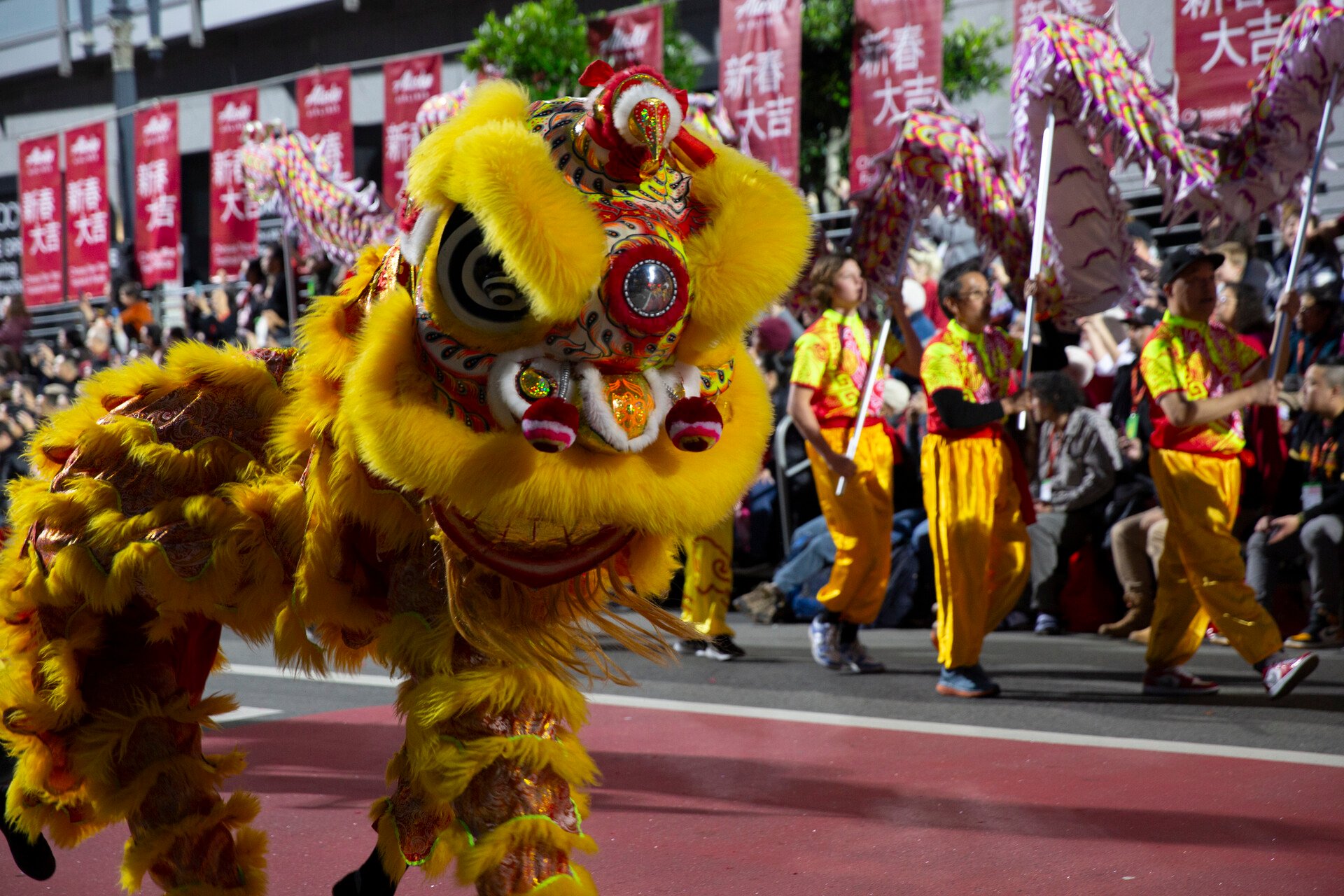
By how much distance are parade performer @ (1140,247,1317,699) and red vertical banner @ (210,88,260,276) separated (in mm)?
10504

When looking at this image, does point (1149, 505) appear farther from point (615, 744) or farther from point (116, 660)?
point (116, 660)

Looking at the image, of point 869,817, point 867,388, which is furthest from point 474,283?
point 867,388

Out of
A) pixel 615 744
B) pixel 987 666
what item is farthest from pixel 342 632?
pixel 987 666

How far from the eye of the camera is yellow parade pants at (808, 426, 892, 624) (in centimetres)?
563

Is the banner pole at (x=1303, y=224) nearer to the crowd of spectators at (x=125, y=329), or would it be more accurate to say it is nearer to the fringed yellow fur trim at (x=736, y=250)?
the fringed yellow fur trim at (x=736, y=250)

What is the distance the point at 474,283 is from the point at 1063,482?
5856mm

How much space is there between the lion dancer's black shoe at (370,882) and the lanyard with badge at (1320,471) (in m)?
5.34

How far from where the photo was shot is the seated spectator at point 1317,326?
6.85 metres

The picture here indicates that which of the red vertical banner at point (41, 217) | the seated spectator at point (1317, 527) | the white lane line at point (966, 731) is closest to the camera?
the white lane line at point (966, 731)

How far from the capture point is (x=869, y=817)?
11.3ft

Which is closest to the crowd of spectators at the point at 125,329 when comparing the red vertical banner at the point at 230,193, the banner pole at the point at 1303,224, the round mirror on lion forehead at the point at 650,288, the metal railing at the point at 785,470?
the red vertical banner at the point at 230,193

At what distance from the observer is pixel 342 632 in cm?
231

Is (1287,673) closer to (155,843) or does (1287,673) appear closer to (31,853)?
(155,843)

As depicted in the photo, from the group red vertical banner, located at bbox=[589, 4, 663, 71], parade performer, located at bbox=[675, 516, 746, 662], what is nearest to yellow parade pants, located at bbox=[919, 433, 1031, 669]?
parade performer, located at bbox=[675, 516, 746, 662]
